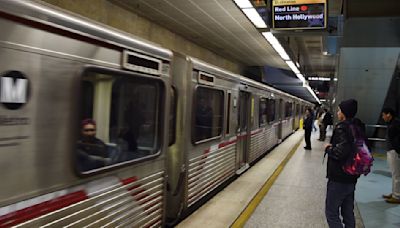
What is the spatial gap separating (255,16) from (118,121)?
5696 millimetres

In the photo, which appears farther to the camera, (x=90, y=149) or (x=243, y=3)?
(x=243, y=3)

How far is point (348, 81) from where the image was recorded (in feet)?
35.5

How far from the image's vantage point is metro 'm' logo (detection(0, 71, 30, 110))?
1.96 m

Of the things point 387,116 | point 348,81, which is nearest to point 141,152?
point 387,116

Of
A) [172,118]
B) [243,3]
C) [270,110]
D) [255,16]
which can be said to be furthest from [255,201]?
[270,110]

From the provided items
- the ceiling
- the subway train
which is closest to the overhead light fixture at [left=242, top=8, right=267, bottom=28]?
the ceiling

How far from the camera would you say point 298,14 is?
25.7 feet

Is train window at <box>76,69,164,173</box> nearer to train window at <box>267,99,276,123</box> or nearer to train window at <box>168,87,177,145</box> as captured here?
train window at <box>168,87,177,145</box>

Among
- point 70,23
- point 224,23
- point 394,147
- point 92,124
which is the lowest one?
point 394,147

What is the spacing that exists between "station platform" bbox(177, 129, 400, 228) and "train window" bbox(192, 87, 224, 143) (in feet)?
3.54

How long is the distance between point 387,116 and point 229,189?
114 inches

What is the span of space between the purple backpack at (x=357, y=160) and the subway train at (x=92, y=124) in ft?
6.16

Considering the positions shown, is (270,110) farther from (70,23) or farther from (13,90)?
(13,90)

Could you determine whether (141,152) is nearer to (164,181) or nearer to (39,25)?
(164,181)
